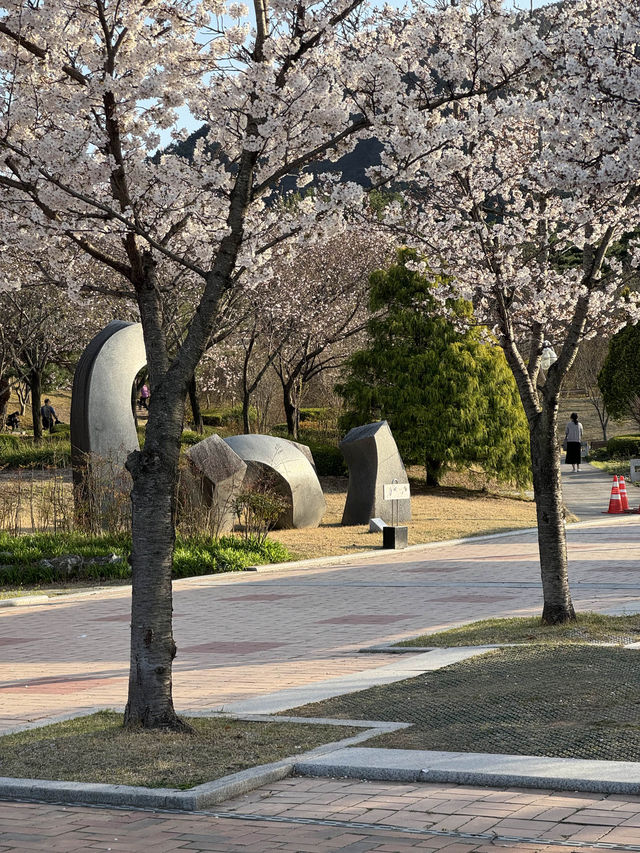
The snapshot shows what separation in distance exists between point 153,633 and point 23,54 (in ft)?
13.2

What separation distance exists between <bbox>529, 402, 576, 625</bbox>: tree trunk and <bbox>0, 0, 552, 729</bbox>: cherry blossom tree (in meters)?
3.14

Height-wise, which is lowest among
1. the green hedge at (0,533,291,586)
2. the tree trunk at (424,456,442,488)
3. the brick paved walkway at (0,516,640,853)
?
the brick paved walkway at (0,516,640,853)

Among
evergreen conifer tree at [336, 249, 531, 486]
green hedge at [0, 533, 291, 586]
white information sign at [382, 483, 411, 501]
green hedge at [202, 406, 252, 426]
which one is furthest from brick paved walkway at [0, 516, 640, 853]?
green hedge at [202, 406, 252, 426]

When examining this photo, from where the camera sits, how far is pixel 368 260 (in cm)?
3828

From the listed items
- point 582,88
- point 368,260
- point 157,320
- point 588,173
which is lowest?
point 157,320

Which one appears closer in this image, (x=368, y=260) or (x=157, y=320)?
(x=157, y=320)

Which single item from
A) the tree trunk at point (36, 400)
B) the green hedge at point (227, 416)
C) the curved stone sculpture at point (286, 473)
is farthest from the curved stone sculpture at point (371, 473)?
the green hedge at point (227, 416)

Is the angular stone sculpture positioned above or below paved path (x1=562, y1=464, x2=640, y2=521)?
above

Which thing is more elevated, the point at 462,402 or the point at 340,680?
the point at 462,402

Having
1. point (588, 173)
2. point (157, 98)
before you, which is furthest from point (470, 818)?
point (157, 98)

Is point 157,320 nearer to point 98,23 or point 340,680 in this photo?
point 98,23

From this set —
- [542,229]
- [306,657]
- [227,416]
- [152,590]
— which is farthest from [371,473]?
[227,416]

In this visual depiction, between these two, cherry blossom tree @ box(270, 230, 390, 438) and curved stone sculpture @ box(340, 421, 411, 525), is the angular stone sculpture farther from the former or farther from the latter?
cherry blossom tree @ box(270, 230, 390, 438)

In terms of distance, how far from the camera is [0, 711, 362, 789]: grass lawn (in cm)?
556
